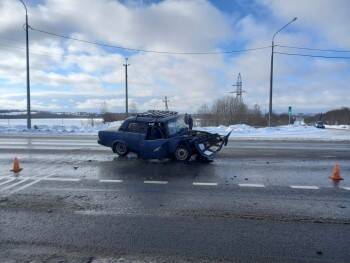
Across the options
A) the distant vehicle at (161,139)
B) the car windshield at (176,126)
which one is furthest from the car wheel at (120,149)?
the car windshield at (176,126)

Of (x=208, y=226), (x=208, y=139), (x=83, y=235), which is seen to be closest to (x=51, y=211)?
(x=83, y=235)

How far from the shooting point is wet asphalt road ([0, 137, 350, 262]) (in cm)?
469

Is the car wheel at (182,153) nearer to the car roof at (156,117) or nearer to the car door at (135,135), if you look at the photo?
the car roof at (156,117)

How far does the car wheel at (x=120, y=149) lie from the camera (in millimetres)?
13109

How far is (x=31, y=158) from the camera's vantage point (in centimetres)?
1310

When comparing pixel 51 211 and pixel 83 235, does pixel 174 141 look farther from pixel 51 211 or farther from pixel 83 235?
pixel 83 235

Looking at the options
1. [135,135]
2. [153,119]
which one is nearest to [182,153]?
[153,119]

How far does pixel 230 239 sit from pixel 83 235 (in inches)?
83.5

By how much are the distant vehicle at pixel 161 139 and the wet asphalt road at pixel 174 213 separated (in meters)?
0.87

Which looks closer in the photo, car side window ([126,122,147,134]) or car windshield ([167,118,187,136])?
car windshield ([167,118,187,136])

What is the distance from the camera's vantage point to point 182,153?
12.0m

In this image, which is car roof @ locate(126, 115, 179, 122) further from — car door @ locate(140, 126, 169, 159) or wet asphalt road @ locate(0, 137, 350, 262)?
wet asphalt road @ locate(0, 137, 350, 262)

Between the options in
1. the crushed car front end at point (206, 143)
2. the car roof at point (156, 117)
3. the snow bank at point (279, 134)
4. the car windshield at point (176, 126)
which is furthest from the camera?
the snow bank at point (279, 134)

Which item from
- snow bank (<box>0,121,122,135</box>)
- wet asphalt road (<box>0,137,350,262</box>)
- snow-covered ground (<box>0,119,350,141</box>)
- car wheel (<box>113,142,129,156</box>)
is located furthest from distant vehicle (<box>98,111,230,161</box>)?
snow bank (<box>0,121,122,135</box>)
